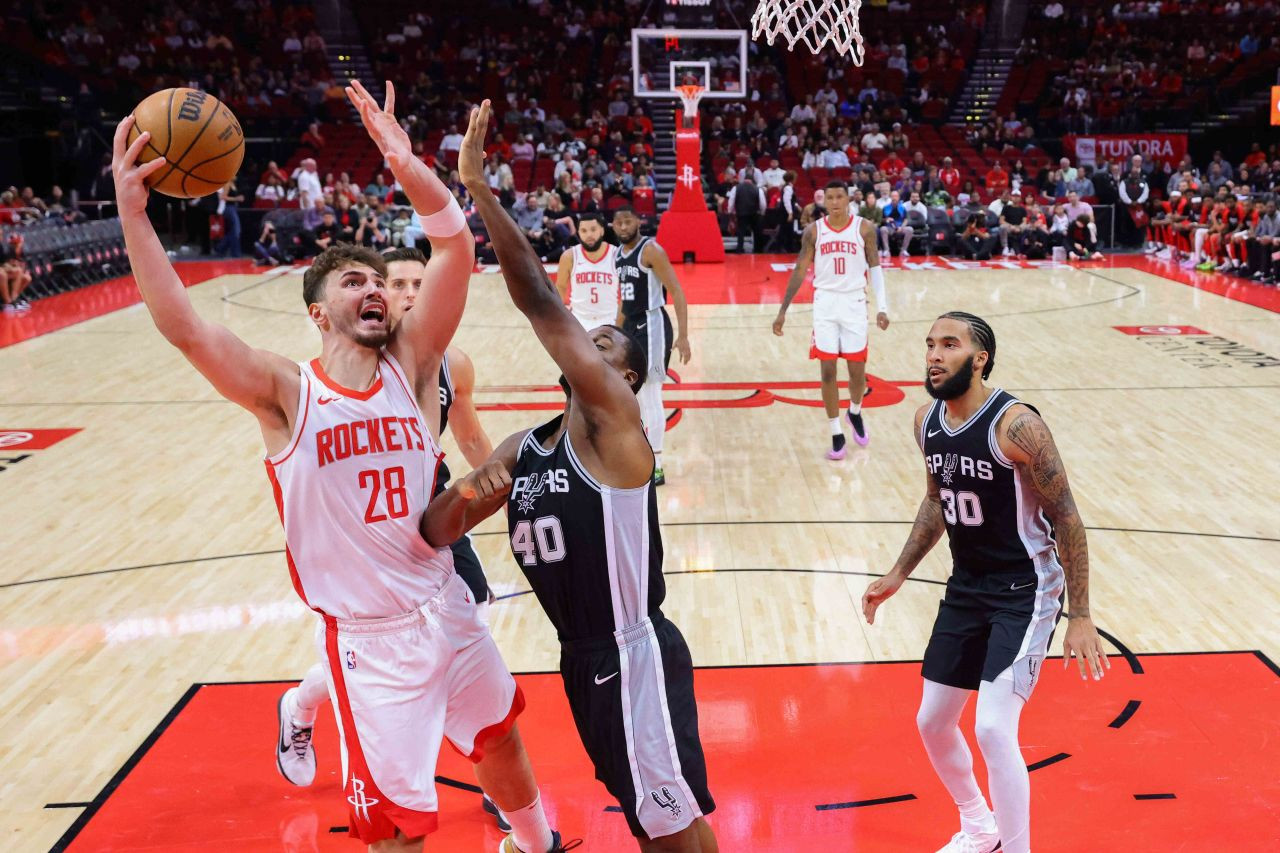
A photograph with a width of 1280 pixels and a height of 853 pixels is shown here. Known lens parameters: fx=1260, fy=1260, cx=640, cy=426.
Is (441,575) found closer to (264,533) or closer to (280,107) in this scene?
(264,533)

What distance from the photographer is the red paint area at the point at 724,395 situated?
10258 mm

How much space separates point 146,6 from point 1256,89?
2493 centimetres

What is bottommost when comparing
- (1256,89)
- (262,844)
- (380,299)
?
(262,844)

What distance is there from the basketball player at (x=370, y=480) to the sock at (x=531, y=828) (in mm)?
430

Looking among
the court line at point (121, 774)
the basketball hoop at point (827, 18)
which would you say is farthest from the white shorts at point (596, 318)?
the court line at point (121, 774)

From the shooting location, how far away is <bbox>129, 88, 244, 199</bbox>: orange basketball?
10.8ft

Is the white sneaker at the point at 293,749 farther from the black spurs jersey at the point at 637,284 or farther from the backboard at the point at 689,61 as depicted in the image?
the backboard at the point at 689,61

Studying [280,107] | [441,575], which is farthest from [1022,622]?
[280,107]

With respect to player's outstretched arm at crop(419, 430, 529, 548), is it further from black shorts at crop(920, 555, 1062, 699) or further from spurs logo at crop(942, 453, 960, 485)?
black shorts at crop(920, 555, 1062, 699)

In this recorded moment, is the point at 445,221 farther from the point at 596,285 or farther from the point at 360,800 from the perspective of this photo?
the point at 596,285

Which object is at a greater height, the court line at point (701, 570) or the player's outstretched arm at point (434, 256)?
the player's outstretched arm at point (434, 256)

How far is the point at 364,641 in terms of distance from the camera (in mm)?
3211

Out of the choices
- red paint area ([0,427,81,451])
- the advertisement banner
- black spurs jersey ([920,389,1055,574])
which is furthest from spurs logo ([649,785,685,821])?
the advertisement banner

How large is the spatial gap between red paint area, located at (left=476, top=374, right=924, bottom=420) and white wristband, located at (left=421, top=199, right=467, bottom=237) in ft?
21.0
